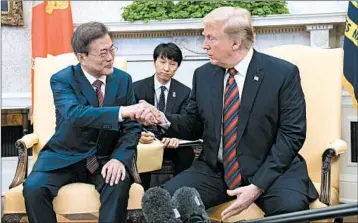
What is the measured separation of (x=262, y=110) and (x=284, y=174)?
27cm

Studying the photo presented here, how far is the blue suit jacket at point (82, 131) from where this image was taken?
2.19 metres

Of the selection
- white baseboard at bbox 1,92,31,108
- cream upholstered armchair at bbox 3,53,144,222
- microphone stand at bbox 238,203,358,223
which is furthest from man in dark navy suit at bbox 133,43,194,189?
microphone stand at bbox 238,203,358,223

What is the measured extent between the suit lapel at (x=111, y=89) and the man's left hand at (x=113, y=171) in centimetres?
27

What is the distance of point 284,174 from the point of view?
6.53 feet

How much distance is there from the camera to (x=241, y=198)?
1.89 m

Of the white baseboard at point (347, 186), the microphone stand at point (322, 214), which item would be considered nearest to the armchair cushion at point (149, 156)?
the microphone stand at point (322, 214)

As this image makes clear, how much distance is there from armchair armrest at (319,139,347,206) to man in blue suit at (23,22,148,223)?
0.82 metres

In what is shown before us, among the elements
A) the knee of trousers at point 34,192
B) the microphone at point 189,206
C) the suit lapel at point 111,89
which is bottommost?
the knee of trousers at point 34,192

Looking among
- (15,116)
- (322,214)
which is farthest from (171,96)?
(322,214)

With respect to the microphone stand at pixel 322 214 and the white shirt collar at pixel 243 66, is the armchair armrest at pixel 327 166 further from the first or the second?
the microphone stand at pixel 322 214

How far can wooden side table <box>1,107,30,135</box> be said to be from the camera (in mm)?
4352

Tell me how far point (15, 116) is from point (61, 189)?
2.44 meters

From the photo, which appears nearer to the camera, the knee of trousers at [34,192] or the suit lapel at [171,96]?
the knee of trousers at [34,192]

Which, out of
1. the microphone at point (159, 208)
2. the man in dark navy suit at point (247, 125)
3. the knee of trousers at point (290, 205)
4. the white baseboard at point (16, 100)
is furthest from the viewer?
the white baseboard at point (16, 100)
